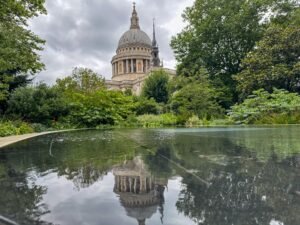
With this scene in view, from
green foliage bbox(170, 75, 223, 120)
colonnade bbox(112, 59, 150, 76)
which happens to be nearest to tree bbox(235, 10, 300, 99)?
green foliage bbox(170, 75, 223, 120)

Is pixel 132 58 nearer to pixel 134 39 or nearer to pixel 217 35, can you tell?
pixel 134 39

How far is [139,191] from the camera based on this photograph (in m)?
1.59

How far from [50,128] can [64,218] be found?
1446 centimetres

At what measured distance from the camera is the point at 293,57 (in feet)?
60.2

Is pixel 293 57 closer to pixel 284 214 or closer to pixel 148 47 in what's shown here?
pixel 284 214

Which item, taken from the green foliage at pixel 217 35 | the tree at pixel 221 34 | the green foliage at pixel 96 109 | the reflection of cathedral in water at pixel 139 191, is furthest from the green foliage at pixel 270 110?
the reflection of cathedral in water at pixel 139 191

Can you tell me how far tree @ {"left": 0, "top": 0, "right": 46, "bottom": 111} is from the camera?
27.0 feet

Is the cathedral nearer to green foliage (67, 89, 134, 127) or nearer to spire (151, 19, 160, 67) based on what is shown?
spire (151, 19, 160, 67)

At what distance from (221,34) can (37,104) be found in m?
17.6

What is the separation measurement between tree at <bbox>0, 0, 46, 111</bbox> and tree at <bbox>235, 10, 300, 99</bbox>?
44.7 feet

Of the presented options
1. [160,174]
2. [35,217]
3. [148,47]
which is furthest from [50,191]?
[148,47]

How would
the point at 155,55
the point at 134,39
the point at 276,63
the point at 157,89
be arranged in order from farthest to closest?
the point at 134,39, the point at 155,55, the point at 157,89, the point at 276,63

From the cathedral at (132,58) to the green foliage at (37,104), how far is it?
5137 centimetres

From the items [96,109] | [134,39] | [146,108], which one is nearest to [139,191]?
[96,109]
